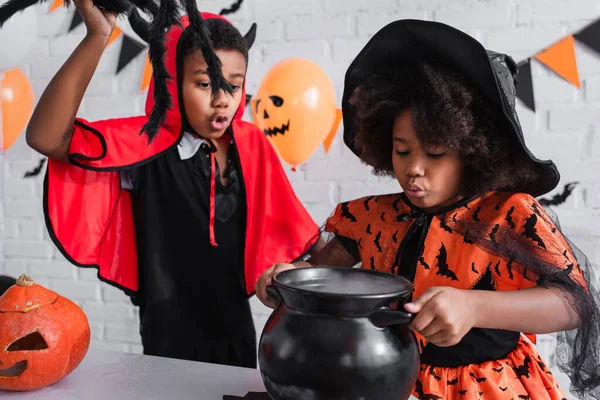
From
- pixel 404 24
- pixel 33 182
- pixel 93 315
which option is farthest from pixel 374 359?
pixel 33 182

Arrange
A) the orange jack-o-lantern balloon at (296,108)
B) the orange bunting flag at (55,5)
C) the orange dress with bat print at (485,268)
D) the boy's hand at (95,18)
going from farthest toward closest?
the orange bunting flag at (55,5), the orange jack-o-lantern balloon at (296,108), the boy's hand at (95,18), the orange dress with bat print at (485,268)

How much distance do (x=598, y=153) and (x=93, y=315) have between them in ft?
5.63

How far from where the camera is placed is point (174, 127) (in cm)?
116

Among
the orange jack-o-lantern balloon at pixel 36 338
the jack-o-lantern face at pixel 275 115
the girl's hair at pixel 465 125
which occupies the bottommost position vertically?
the orange jack-o-lantern balloon at pixel 36 338

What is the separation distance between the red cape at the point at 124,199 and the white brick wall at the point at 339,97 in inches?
18.0

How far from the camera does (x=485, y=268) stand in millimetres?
812

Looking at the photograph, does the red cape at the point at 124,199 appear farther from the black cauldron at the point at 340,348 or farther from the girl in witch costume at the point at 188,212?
the black cauldron at the point at 340,348

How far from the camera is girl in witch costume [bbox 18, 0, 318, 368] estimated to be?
A: 110cm

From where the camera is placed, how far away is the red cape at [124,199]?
3.46 feet

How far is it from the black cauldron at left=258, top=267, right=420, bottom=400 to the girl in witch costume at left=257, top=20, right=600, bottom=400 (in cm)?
24

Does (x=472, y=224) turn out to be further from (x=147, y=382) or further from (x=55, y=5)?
(x=55, y=5)

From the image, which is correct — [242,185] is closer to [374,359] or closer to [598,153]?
[374,359]

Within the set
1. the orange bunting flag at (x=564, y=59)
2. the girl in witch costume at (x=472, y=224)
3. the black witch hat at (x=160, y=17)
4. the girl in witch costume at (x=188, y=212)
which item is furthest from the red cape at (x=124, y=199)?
the orange bunting flag at (x=564, y=59)

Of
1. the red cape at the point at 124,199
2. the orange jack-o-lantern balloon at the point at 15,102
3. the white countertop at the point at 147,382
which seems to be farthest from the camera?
the orange jack-o-lantern balloon at the point at 15,102
